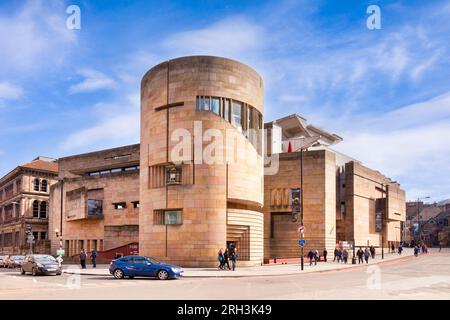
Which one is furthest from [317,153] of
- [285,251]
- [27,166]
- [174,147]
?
[27,166]

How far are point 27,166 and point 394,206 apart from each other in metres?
61.6

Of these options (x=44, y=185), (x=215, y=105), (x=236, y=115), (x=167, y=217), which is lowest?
(x=167, y=217)

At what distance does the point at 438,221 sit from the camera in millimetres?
119562

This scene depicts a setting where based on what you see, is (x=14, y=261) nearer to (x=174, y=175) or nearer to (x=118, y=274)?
(x=174, y=175)

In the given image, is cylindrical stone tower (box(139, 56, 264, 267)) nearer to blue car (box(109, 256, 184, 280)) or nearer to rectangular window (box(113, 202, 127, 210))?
blue car (box(109, 256, 184, 280))

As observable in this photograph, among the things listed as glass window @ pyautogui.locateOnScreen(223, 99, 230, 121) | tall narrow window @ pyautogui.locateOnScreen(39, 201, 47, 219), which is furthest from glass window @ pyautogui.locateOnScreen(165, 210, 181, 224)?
tall narrow window @ pyautogui.locateOnScreen(39, 201, 47, 219)

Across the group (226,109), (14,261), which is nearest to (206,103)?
(226,109)

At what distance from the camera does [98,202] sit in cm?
6253

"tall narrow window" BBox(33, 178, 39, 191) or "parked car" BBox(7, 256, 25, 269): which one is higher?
"tall narrow window" BBox(33, 178, 39, 191)

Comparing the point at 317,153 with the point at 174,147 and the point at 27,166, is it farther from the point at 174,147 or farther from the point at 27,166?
the point at 27,166

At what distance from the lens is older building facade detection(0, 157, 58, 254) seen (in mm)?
87000

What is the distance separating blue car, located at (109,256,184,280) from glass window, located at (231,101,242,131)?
16533 millimetres

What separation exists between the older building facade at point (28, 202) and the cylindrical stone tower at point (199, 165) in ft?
161

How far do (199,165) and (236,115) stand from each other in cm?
556
